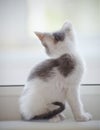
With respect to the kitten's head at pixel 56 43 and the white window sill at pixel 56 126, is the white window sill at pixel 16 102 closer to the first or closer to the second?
the white window sill at pixel 56 126

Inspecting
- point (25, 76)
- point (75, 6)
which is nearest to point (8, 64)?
point (25, 76)

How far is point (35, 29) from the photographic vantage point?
1271 mm

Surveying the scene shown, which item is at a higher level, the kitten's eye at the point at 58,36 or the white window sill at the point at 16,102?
the kitten's eye at the point at 58,36

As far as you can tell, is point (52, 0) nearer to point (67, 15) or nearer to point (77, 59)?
point (67, 15)

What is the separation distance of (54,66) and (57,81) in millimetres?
60

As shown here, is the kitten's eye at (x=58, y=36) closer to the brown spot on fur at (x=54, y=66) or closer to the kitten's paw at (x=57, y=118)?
the brown spot on fur at (x=54, y=66)

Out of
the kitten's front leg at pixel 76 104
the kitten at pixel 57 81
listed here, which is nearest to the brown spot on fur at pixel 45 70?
the kitten at pixel 57 81

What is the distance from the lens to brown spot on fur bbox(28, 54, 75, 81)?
1.08 meters

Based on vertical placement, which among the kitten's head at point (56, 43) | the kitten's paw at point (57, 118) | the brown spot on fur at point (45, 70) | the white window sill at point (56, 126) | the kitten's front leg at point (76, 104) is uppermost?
the kitten's head at point (56, 43)

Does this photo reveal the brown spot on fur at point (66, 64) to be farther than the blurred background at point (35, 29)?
→ No

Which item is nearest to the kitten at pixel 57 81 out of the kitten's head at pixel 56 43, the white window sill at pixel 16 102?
the kitten's head at pixel 56 43

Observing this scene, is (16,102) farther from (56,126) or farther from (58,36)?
(58,36)

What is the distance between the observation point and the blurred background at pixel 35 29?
1266 mm

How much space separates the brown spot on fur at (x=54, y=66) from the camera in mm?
1085
